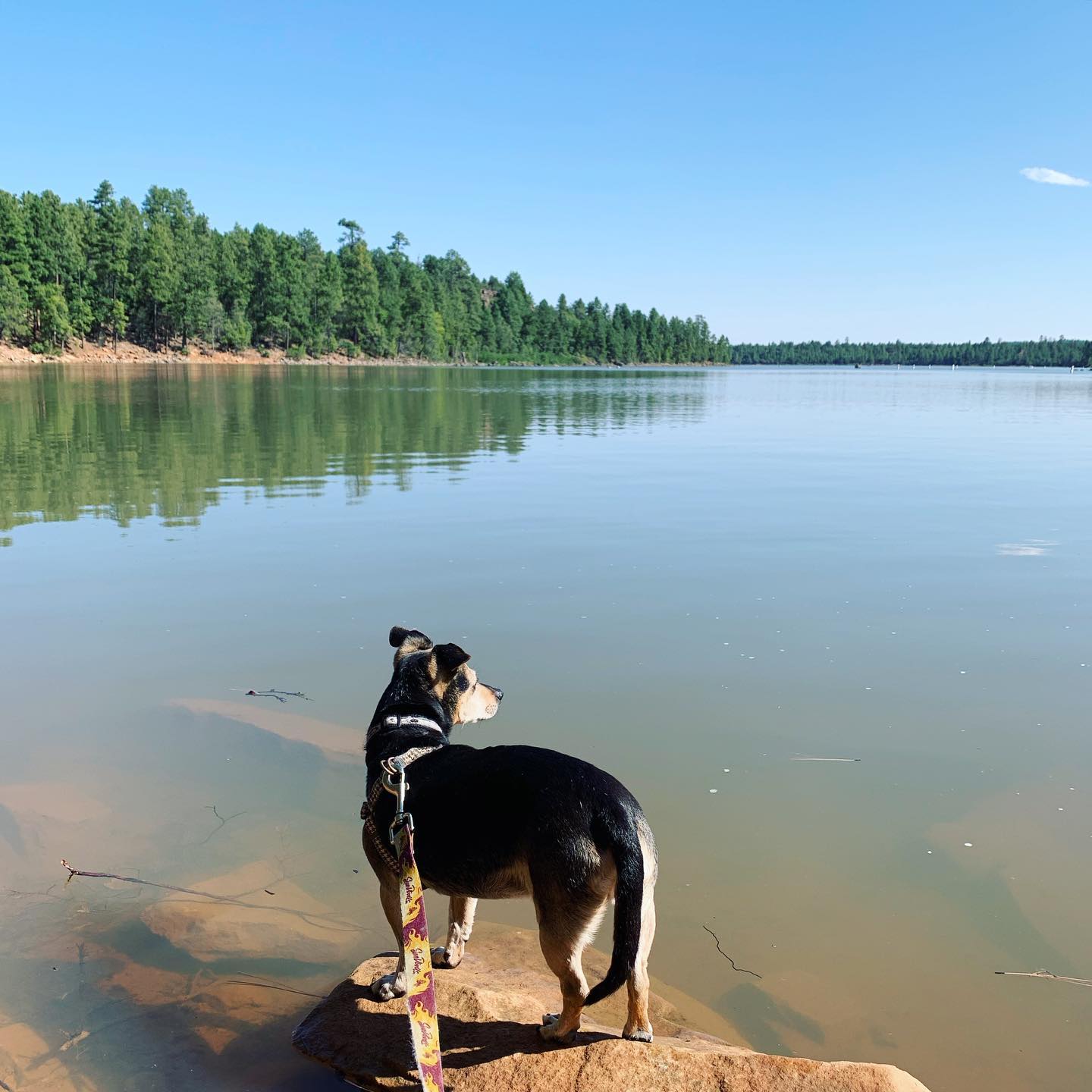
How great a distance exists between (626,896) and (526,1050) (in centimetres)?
86

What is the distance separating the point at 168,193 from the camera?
429 feet

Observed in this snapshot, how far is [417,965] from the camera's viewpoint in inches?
127

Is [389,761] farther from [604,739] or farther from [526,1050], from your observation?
[604,739]

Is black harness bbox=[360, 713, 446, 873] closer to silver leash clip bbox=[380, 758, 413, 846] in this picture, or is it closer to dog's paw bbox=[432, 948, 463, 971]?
silver leash clip bbox=[380, 758, 413, 846]

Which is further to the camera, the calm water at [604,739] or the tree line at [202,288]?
the tree line at [202,288]

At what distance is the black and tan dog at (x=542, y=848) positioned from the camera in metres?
3.32

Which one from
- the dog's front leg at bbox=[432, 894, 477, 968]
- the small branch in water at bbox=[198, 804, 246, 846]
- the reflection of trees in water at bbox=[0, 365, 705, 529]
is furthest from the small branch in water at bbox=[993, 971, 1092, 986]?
the reflection of trees in water at bbox=[0, 365, 705, 529]

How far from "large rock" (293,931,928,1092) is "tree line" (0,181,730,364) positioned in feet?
318

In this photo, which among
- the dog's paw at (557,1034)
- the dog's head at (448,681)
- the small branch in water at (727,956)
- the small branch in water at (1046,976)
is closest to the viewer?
the dog's paw at (557,1034)

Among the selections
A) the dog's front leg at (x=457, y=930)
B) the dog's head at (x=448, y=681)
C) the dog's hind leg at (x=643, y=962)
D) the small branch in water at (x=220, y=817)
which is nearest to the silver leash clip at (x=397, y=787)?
the dog's head at (x=448, y=681)

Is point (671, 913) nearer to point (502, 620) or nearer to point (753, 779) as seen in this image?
point (753, 779)

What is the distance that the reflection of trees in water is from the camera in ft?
53.3

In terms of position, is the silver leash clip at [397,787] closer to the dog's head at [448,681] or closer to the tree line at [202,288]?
the dog's head at [448,681]

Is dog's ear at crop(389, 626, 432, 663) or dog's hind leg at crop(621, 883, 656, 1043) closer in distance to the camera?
dog's hind leg at crop(621, 883, 656, 1043)
